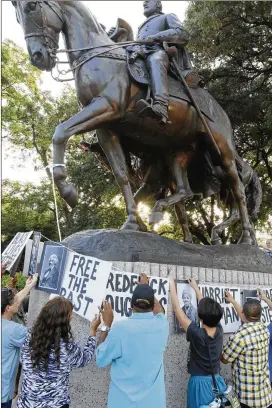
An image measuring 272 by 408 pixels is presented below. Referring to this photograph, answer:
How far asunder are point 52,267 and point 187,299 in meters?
1.46

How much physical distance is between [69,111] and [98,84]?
16.2 metres

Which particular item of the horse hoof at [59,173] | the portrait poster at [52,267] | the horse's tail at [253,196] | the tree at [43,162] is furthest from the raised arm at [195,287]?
the tree at [43,162]

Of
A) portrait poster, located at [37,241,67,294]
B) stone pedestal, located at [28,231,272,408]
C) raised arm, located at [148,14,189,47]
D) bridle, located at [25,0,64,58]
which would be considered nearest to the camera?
stone pedestal, located at [28,231,272,408]

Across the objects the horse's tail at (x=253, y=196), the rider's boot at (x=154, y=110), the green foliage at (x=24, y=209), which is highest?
the green foliage at (x=24, y=209)

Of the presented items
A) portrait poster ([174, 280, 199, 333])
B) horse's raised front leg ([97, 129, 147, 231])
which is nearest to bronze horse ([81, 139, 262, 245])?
horse's raised front leg ([97, 129, 147, 231])

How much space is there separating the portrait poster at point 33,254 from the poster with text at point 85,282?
1.35 ft

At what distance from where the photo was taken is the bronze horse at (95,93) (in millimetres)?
4895

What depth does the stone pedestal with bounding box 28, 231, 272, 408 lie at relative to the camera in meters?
3.90

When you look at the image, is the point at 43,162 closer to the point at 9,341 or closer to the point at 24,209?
the point at 24,209

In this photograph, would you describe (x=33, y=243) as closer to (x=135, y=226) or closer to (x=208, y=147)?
(x=135, y=226)

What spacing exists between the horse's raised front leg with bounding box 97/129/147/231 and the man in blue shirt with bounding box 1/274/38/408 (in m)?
2.48

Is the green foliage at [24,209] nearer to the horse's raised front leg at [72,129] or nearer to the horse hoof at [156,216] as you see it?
the horse hoof at [156,216]

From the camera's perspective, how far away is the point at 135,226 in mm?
5359

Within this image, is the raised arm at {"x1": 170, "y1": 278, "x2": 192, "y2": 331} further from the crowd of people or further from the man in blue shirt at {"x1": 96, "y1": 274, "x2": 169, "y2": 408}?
the man in blue shirt at {"x1": 96, "y1": 274, "x2": 169, "y2": 408}
